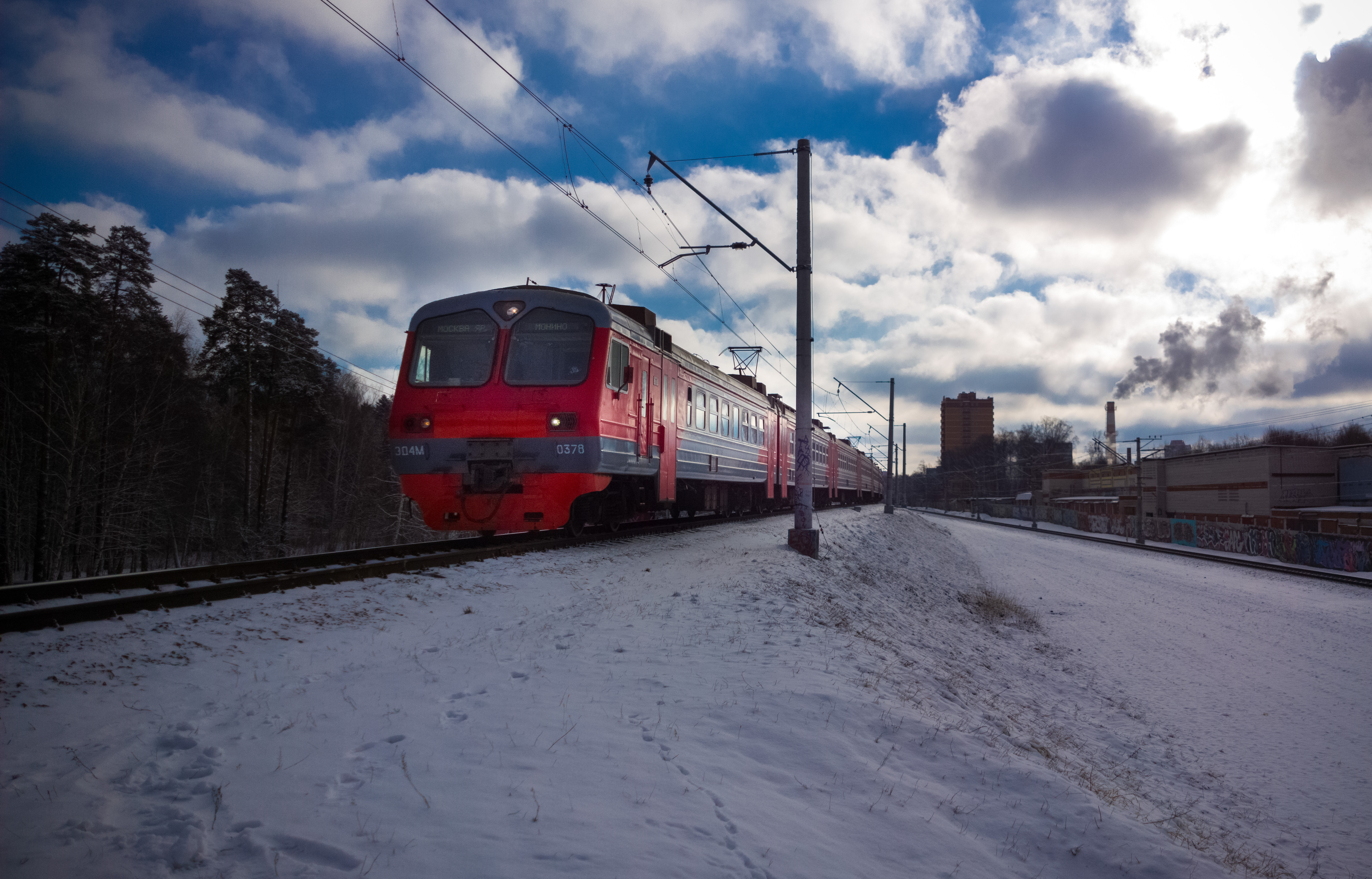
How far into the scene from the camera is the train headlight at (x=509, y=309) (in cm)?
1083

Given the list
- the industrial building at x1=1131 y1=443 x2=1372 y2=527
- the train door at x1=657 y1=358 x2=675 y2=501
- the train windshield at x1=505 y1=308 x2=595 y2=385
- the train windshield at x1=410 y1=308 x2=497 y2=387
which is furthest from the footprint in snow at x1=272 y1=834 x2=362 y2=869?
the industrial building at x1=1131 y1=443 x2=1372 y2=527

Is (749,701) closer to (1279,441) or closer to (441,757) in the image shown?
(441,757)

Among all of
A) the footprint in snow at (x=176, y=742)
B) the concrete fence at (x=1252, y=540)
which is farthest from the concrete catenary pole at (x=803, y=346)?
the concrete fence at (x=1252, y=540)

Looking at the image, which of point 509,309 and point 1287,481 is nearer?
point 509,309

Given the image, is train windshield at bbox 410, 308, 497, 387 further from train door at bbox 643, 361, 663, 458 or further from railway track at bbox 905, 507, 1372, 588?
railway track at bbox 905, 507, 1372, 588

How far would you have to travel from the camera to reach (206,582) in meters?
6.58

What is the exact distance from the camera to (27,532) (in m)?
21.8

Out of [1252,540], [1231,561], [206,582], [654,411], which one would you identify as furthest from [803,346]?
Answer: [1252,540]

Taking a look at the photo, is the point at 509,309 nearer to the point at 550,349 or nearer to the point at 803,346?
the point at 550,349

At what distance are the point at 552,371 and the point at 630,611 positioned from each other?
4.71 m

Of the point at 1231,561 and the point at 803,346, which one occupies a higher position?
the point at 803,346

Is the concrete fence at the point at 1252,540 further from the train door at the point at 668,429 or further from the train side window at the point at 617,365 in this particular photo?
the train side window at the point at 617,365

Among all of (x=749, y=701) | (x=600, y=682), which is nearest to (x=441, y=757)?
(x=600, y=682)

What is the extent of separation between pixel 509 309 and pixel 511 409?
1665 millimetres
